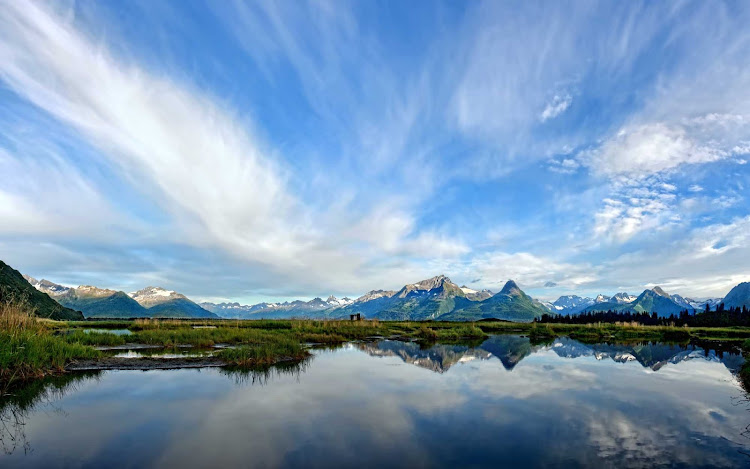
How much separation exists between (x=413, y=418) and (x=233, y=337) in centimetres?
3053

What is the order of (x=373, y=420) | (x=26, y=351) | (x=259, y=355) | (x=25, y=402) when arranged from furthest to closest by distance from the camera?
(x=259, y=355) < (x=26, y=351) < (x=25, y=402) < (x=373, y=420)

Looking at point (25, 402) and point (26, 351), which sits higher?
point (26, 351)

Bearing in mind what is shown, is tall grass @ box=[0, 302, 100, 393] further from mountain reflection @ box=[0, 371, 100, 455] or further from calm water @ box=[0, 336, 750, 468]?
calm water @ box=[0, 336, 750, 468]

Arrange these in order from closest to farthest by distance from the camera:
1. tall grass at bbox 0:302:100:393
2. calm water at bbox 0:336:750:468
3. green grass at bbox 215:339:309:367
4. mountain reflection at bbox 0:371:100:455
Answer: calm water at bbox 0:336:750:468, mountain reflection at bbox 0:371:100:455, tall grass at bbox 0:302:100:393, green grass at bbox 215:339:309:367

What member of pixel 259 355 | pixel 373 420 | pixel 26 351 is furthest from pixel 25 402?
pixel 373 420

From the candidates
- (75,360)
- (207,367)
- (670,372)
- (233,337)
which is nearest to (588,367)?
(670,372)

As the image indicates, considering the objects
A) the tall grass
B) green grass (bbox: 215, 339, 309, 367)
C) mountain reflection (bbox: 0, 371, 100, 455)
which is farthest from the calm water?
green grass (bbox: 215, 339, 309, 367)

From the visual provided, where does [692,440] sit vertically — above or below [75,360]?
below

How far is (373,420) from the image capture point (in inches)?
548

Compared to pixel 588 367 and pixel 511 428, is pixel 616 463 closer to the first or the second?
pixel 511 428

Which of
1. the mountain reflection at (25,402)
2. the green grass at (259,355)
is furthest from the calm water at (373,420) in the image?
the green grass at (259,355)

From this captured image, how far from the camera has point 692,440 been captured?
39.7 ft

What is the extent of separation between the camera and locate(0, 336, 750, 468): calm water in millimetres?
10383

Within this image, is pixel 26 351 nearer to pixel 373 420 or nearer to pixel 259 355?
pixel 259 355
